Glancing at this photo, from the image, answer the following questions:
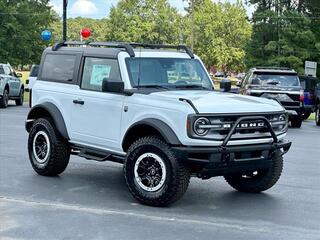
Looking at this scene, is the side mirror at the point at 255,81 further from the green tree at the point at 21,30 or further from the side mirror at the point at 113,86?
the green tree at the point at 21,30

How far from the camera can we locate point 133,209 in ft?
22.2

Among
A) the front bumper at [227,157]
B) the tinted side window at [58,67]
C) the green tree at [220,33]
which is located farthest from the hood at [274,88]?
the green tree at [220,33]

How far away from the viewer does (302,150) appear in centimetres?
1290

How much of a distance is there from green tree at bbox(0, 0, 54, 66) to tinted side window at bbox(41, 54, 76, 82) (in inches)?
1529

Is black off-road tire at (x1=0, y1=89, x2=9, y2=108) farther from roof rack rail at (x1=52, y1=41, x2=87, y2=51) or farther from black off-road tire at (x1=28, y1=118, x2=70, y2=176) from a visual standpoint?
black off-road tire at (x1=28, y1=118, x2=70, y2=176)

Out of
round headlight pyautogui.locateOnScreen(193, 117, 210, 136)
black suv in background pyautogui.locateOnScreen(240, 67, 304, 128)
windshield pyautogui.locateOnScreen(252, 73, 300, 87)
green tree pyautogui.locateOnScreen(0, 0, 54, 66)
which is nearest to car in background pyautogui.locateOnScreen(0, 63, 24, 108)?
black suv in background pyautogui.locateOnScreen(240, 67, 304, 128)

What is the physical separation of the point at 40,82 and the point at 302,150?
255 inches

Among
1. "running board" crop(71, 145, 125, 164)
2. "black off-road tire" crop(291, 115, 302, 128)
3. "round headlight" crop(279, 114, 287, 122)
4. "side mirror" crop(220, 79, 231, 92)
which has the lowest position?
"black off-road tire" crop(291, 115, 302, 128)

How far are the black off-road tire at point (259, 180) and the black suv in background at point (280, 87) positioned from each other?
10444mm

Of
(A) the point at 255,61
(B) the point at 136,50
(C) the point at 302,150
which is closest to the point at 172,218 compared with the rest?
(B) the point at 136,50

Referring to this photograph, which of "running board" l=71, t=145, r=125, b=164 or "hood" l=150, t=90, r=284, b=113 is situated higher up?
"hood" l=150, t=90, r=284, b=113

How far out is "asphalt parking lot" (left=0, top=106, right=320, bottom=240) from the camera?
5.83 meters

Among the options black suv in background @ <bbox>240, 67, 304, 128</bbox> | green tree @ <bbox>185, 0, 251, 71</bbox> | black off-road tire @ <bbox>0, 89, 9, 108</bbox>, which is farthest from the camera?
green tree @ <bbox>185, 0, 251, 71</bbox>

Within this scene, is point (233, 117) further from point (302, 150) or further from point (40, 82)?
point (302, 150)
